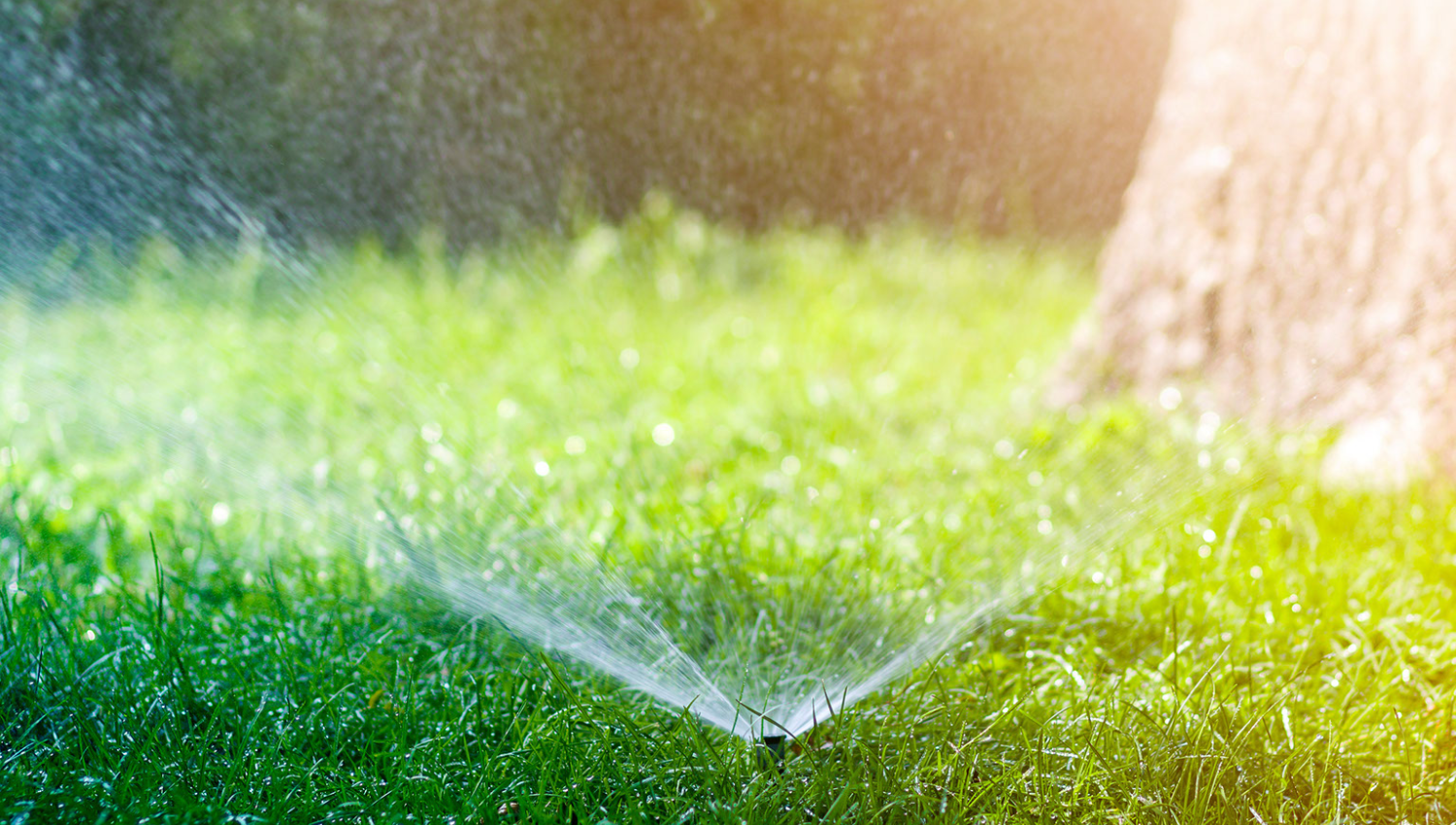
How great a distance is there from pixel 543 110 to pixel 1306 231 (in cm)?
253

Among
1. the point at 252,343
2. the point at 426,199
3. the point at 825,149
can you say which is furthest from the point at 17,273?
the point at 825,149

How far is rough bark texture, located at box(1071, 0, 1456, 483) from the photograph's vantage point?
2533 mm

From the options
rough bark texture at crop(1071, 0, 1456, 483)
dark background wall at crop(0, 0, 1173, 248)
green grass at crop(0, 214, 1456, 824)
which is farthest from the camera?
dark background wall at crop(0, 0, 1173, 248)

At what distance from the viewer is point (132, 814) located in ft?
4.91

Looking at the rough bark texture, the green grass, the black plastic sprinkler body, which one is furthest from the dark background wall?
the black plastic sprinkler body

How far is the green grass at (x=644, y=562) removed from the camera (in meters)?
1.60

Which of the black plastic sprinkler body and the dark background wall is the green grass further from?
the dark background wall

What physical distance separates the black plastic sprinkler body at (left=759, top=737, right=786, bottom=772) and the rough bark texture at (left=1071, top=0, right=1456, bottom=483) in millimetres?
1601

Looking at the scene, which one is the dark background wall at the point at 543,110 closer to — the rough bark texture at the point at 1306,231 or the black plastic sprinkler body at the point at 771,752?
the rough bark texture at the point at 1306,231

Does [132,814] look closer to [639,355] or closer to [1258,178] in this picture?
[639,355]

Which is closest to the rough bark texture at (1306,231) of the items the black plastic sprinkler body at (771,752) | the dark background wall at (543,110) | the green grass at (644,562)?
the green grass at (644,562)

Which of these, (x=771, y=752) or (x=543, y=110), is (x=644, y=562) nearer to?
(x=771, y=752)

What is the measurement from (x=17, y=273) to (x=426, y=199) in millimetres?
1446

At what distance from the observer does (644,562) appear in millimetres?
2174
